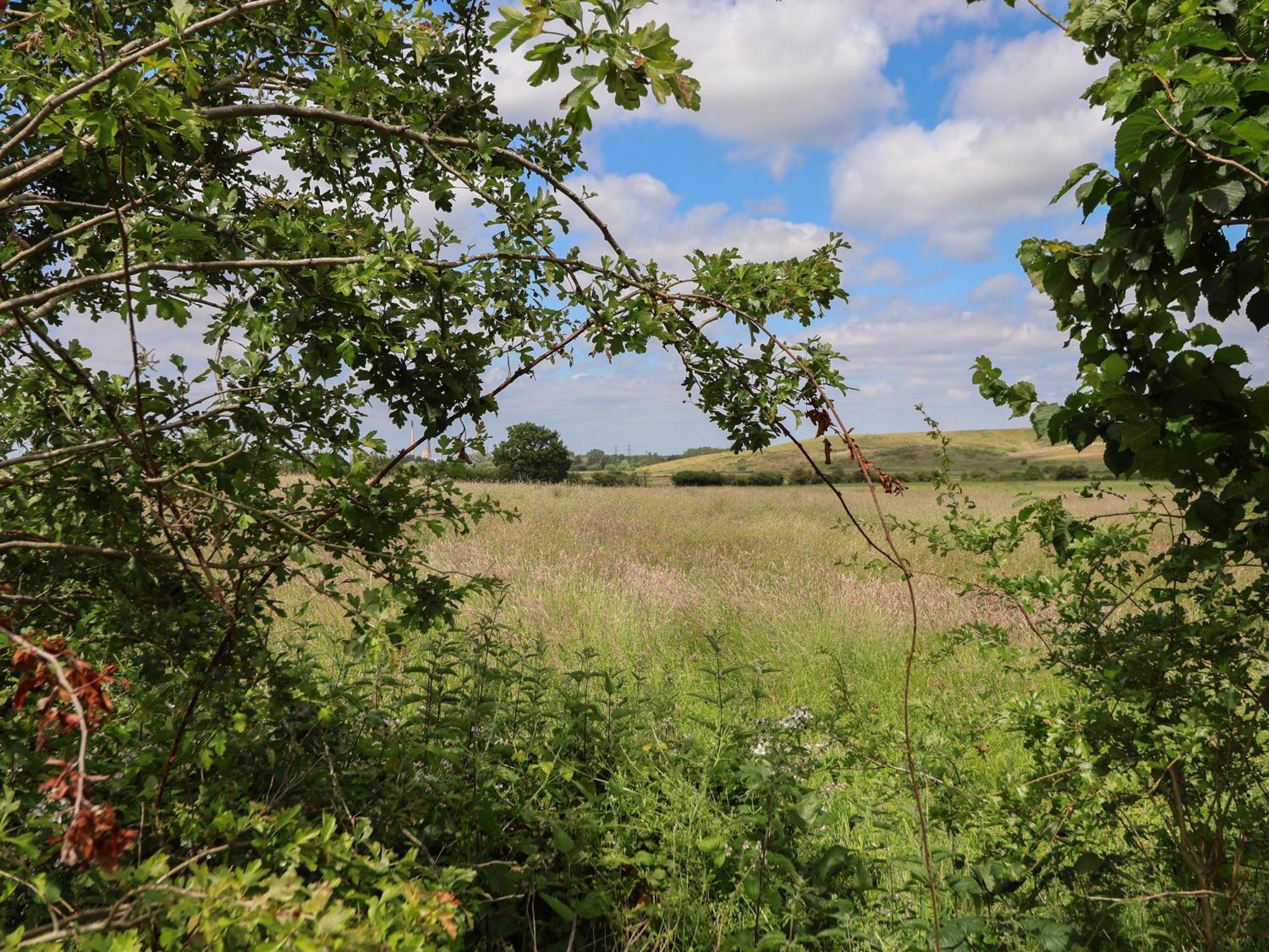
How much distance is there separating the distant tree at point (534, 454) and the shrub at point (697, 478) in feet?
38.0

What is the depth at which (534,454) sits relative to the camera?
151 ft

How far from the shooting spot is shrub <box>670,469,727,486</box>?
106 feet

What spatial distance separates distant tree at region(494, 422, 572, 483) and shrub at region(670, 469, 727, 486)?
11575 mm

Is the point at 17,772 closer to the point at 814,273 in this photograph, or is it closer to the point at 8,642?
the point at 8,642

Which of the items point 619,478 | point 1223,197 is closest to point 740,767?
point 1223,197

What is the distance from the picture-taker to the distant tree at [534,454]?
45.1 meters

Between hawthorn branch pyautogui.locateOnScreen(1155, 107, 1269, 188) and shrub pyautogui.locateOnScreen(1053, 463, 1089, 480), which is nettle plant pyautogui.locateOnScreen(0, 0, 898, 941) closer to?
hawthorn branch pyautogui.locateOnScreen(1155, 107, 1269, 188)

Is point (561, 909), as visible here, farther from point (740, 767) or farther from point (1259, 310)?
point (1259, 310)

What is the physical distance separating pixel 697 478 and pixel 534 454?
15.7 metres

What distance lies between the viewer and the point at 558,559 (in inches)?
348

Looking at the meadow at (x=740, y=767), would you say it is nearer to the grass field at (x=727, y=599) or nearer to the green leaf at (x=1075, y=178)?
the grass field at (x=727, y=599)

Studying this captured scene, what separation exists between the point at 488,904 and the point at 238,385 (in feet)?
6.80

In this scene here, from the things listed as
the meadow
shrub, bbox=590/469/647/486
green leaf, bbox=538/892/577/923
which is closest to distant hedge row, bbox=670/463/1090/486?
shrub, bbox=590/469/647/486

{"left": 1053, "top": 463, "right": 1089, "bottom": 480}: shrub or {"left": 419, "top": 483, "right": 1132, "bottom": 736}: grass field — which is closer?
{"left": 419, "top": 483, "right": 1132, "bottom": 736}: grass field
